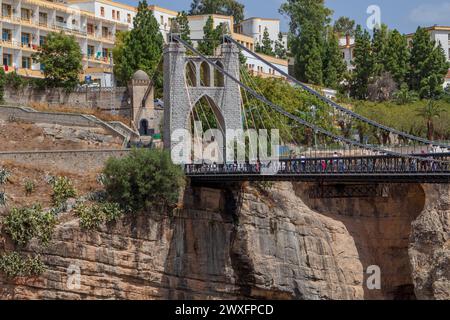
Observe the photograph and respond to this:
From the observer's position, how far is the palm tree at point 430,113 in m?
61.0

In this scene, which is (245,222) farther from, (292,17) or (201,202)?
(292,17)

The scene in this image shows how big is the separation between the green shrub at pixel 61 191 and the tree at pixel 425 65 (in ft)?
114

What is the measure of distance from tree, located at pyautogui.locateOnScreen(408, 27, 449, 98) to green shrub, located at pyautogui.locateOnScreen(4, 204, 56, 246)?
120 feet

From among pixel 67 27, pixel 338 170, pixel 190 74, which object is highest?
pixel 67 27

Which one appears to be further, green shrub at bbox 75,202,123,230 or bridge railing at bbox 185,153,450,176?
green shrub at bbox 75,202,123,230

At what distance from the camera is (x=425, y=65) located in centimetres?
7312

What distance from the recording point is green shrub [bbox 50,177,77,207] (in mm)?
44406

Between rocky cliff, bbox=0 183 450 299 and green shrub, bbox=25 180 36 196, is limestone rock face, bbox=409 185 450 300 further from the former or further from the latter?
green shrub, bbox=25 180 36 196

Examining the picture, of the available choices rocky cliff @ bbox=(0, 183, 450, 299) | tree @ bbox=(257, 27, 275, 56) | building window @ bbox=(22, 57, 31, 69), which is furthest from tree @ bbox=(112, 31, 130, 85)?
rocky cliff @ bbox=(0, 183, 450, 299)

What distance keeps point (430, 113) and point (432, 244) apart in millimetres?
20822

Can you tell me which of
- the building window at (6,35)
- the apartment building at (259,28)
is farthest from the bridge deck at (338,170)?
the apartment building at (259,28)

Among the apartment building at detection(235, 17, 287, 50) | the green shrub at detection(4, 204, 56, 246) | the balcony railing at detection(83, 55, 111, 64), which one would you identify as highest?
the apartment building at detection(235, 17, 287, 50)

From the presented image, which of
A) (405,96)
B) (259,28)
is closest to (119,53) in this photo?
(405,96)

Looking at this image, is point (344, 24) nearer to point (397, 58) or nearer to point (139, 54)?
point (397, 58)
